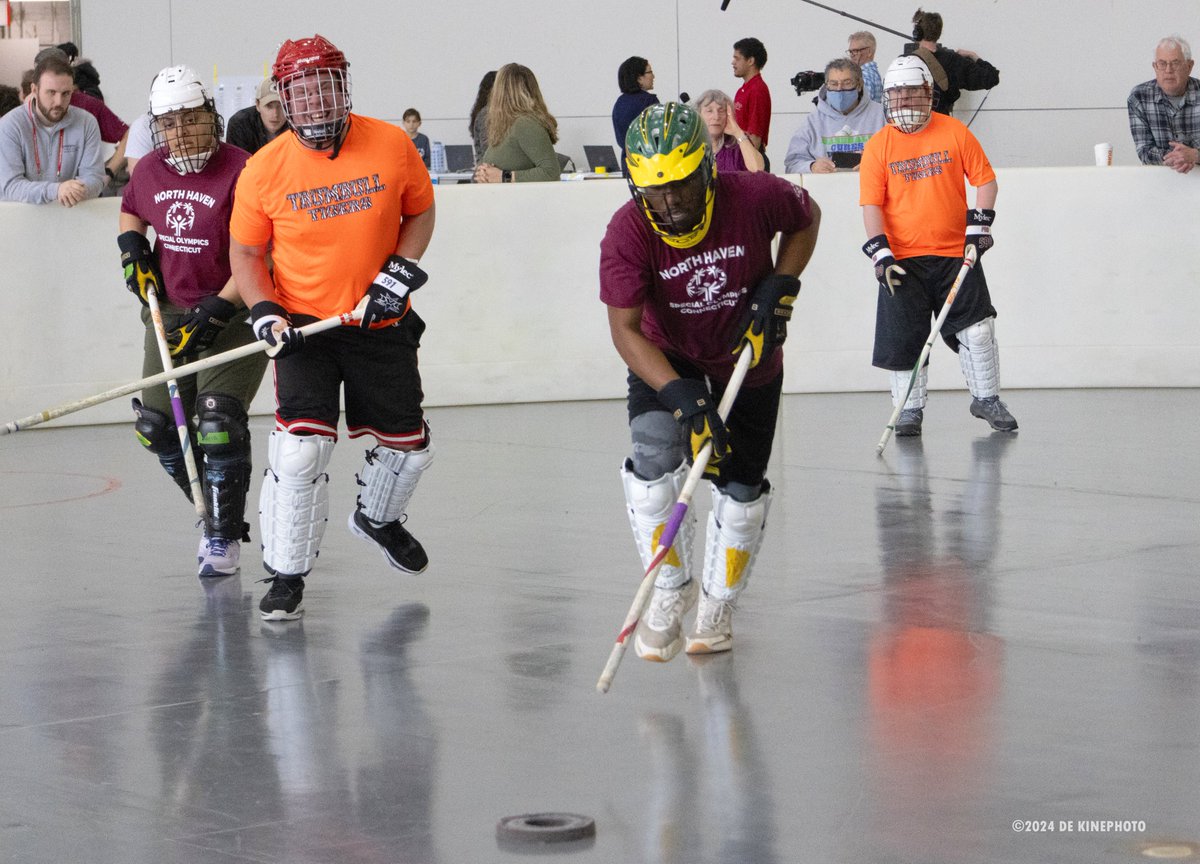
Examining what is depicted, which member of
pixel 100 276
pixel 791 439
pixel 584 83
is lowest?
pixel 791 439

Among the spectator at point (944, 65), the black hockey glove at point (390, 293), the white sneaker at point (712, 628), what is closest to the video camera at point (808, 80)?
Answer: the spectator at point (944, 65)

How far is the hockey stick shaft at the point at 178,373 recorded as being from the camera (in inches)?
206

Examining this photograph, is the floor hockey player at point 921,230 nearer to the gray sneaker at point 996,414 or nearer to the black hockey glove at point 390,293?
the gray sneaker at point 996,414

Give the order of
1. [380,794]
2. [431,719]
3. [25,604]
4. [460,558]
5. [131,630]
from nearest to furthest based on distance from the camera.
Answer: [380,794], [431,719], [131,630], [25,604], [460,558]

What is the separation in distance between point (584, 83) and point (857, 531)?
34.1 ft

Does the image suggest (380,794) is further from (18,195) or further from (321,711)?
(18,195)

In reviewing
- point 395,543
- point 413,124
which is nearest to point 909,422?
point 395,543

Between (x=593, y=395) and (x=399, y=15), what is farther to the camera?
(x=399, y=15)

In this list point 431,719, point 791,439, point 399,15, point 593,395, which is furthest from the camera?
point 399,15

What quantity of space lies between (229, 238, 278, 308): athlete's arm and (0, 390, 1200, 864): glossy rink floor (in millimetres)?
1007

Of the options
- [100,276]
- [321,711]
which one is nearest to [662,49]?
[100,276]

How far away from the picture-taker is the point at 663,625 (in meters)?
4.64

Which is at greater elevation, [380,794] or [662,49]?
[662,49]

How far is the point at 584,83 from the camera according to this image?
16234mm
